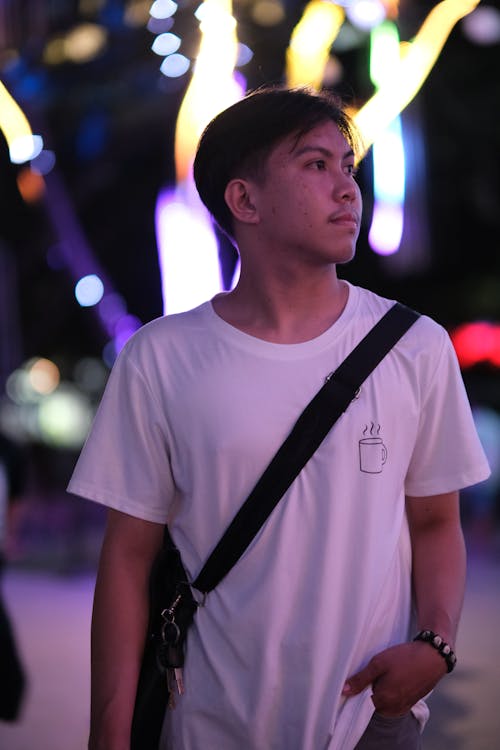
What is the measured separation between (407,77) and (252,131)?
4.67 meters

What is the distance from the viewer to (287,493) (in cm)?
231

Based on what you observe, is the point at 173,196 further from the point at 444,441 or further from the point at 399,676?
the point at 399,676

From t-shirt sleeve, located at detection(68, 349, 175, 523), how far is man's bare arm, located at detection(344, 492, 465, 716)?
23.0 inches

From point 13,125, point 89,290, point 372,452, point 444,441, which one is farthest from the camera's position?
point 89,290

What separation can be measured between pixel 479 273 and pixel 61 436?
50.0ft

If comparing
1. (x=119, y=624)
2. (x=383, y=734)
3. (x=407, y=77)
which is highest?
(x=407, y=77)

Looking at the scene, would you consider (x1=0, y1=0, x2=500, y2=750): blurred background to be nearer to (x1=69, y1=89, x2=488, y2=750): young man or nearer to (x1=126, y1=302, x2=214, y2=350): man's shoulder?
(x1=69, y1=89, x2=488, y2=750): young man

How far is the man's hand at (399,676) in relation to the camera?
2.23m

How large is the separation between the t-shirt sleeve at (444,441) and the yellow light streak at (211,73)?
19.1 ft

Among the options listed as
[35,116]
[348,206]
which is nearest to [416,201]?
[35,116]

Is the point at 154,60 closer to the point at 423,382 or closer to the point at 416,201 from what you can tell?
the point at 416,201

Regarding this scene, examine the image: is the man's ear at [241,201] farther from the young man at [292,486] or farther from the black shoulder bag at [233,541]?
the black shoulder bag at [233,541]

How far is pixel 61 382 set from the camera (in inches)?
1325

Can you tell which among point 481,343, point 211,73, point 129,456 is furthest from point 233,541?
point 481,343
